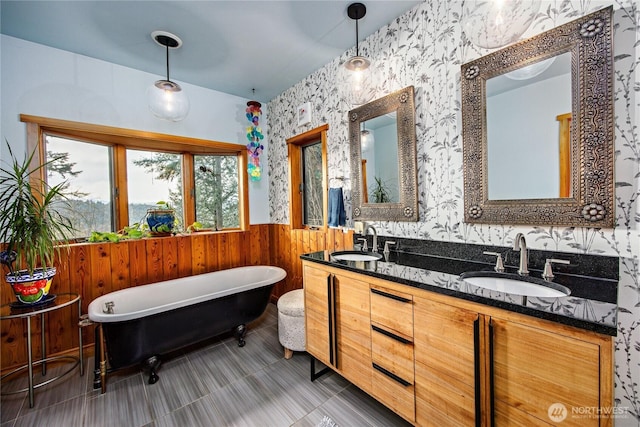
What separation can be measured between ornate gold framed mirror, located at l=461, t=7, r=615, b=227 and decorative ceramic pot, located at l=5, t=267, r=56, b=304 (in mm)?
2845

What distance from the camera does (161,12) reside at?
1.81 meters

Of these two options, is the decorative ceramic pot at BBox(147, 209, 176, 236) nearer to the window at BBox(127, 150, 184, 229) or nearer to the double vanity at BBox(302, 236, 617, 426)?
the window at BBox(127, 150, 184, 229)

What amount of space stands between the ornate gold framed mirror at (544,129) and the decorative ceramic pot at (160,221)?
2.72 m

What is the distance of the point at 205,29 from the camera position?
1.99 meters

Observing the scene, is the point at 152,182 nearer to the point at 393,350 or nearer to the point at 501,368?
the point at 393,350

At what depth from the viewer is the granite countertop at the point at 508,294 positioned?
2.57 feet

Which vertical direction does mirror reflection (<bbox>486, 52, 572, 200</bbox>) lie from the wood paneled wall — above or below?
above

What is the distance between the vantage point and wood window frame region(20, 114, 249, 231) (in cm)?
214

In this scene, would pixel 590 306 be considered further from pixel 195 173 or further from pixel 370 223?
pixel 195 173

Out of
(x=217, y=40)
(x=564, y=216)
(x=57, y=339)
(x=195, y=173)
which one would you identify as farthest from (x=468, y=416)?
(x=195, y=173)

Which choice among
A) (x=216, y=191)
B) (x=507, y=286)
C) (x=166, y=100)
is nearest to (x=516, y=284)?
(x=507, y=286)

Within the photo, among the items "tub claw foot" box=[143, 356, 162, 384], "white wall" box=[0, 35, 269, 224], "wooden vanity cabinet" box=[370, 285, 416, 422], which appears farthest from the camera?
"white wall" box=[0, 35, 269, 224]

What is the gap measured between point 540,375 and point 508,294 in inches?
10.3

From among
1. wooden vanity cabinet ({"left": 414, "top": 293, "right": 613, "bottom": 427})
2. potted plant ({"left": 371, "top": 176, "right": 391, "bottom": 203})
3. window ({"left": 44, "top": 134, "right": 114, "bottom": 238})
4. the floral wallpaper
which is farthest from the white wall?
wooden vanity cabinet ({"left": 414, "top": 293, "right": 613, "bottom": 427})
